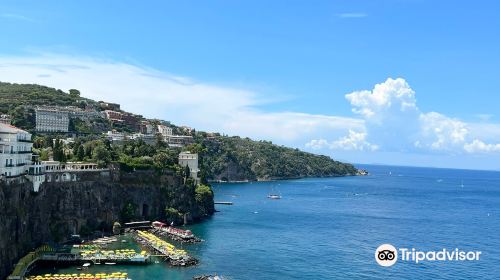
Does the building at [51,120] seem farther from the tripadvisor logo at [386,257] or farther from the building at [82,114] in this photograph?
the tripadvisor logo at [386,257]

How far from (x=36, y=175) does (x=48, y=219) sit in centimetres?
788

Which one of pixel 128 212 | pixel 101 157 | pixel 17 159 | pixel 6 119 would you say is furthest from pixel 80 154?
pixel 6 119

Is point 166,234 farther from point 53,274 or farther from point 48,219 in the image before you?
point 53,274

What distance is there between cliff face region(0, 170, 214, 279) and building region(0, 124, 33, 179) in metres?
2.15

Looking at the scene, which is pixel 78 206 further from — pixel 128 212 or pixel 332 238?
pixel 332 238

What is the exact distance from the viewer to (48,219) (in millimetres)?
79688

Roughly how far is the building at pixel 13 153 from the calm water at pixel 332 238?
15259 millimetres

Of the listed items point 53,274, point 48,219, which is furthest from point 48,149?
point 53,274

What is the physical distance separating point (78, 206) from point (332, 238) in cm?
4595

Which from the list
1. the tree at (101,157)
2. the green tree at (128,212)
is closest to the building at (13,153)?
the tree at (101,157)

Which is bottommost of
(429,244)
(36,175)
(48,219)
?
(429,244)

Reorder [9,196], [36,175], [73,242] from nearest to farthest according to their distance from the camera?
[9,196], [36,175], [73,242]

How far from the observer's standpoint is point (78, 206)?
3430 inches

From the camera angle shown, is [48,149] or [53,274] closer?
[53,274]
